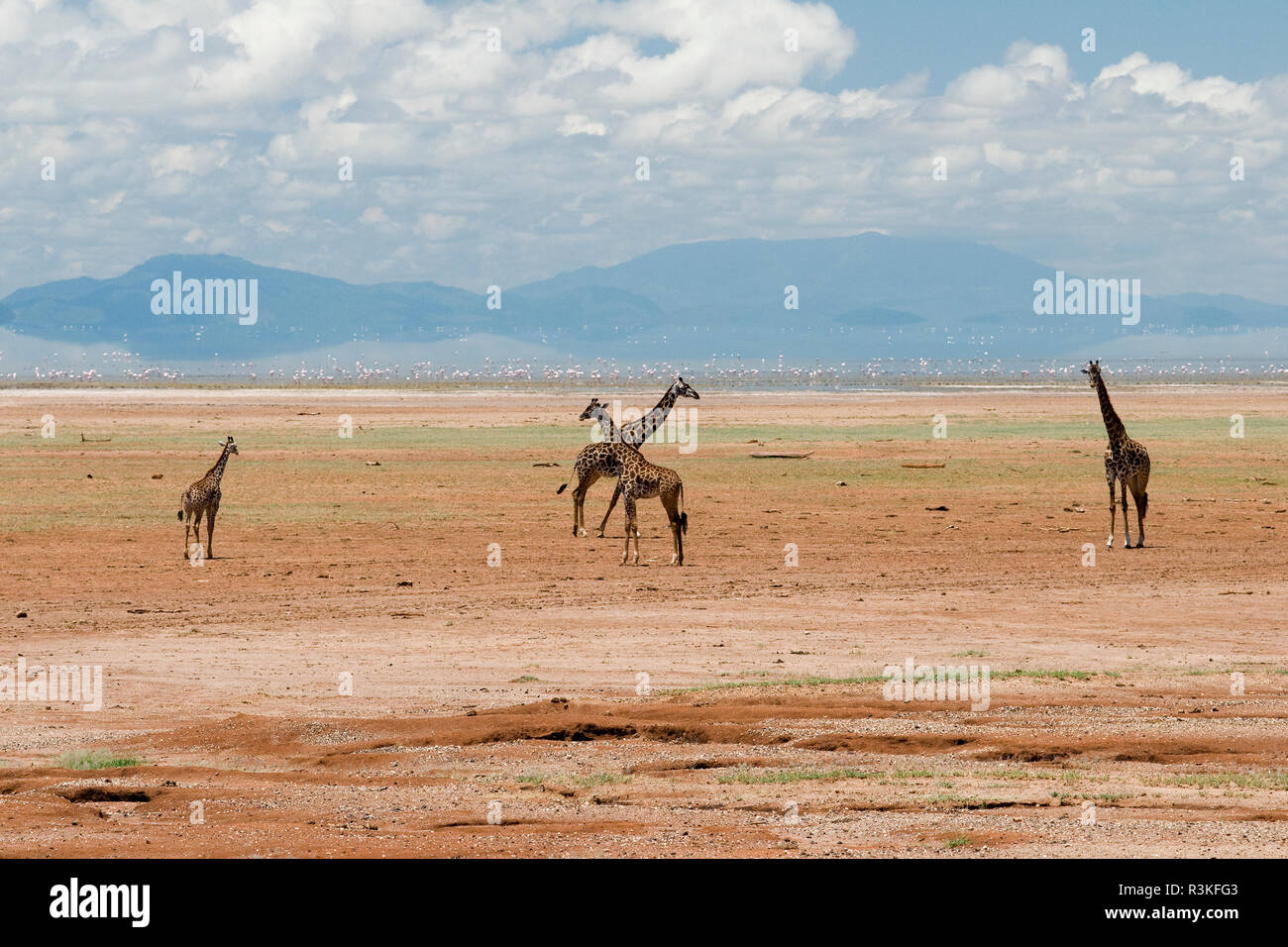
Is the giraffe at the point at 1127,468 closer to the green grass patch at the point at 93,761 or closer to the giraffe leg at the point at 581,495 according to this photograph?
the giraffe leg at the point at 581,495

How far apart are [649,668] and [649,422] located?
14.8 m

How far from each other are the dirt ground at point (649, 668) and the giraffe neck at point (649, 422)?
2051mm

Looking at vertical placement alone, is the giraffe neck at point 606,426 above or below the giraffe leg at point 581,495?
above

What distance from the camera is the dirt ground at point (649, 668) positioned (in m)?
9.94

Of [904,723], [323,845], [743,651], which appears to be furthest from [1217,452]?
[323,845]

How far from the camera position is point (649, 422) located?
30.5 meters

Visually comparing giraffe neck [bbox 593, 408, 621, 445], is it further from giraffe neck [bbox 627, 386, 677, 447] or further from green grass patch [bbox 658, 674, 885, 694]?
green grass patch [bbox 658, 674, 885, 694]

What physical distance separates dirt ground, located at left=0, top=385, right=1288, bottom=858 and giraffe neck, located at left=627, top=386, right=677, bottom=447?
2051mm

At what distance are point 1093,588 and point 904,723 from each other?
9.52 m

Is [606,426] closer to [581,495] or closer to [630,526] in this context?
[581,495]

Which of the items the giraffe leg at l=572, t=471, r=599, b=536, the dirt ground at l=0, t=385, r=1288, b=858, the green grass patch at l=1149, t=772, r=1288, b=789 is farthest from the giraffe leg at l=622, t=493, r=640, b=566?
the green grass patch at l=1149, t=772, r=1288, b=789

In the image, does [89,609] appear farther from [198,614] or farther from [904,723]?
[904,723]

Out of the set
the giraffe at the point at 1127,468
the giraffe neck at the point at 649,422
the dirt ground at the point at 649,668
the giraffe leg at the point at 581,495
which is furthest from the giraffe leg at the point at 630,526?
the giraffe at the point at 1127,468

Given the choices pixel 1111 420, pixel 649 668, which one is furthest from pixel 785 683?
pixel 1111 420
